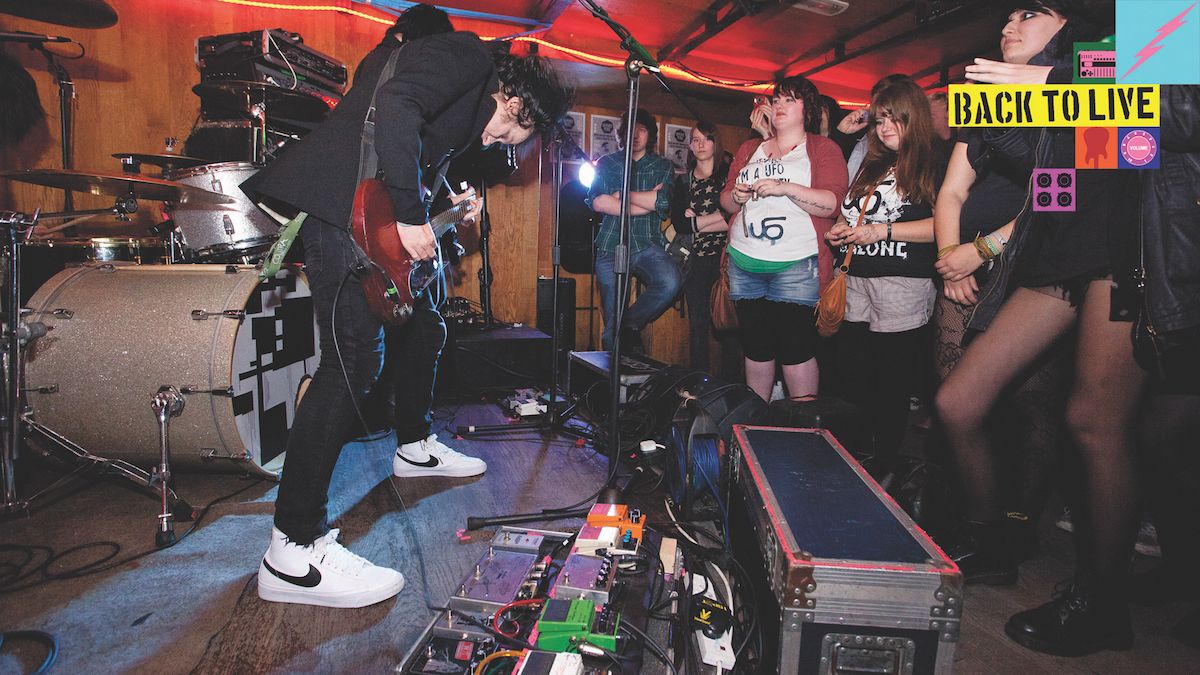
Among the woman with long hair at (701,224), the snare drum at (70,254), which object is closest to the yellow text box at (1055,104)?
the woman with long hair at (701,224)

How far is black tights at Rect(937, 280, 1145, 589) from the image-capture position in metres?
1.26

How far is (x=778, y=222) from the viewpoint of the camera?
2348mm

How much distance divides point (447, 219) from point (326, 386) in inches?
25.7

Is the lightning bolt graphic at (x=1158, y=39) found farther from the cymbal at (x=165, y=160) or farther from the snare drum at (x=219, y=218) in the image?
the cymbal at (x=165, y=160)

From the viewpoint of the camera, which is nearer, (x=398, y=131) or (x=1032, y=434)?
(x=398, y=131)

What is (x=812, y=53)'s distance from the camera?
523 cm

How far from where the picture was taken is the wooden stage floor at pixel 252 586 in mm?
1226

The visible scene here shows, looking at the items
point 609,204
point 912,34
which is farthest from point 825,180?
point 912,34

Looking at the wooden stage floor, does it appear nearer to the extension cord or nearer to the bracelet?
the extension cord

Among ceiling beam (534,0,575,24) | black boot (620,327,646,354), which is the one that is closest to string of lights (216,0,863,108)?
ceiling beam (534,0,575,24)

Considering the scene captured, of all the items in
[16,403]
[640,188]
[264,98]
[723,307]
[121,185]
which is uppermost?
[264,98]

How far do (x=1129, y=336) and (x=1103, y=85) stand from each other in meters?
0.57

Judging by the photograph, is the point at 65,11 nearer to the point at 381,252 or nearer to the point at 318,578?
the point at 381,252

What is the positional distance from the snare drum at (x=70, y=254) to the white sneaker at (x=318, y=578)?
1.77 m
